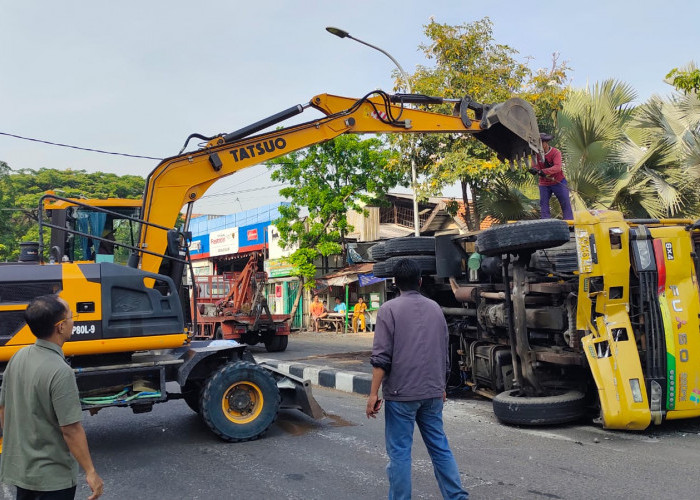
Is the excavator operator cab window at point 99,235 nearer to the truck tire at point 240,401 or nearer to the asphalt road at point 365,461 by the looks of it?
the truck tire at point 240,401

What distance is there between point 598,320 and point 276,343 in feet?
39.3

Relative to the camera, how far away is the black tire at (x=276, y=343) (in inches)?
662

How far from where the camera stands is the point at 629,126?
13398mm

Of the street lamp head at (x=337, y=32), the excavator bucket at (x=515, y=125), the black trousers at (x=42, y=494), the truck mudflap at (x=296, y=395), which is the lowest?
the truck mudflap at (x=296, y=395)

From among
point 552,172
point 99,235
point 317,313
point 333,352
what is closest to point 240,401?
point 99,235

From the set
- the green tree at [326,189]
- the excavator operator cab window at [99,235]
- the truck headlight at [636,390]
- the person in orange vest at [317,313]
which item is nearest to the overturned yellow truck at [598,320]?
the truck headlight at [636,390]

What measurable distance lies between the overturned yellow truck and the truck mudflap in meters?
2.04

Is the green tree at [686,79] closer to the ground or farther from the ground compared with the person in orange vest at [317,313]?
farther from the ground

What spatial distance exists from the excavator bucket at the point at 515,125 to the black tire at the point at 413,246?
1737 mm

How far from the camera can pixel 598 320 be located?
590 cm

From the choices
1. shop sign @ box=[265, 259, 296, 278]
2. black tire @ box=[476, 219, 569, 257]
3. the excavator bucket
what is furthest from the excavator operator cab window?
shop sign @ box=[265, 259, 296, 278]

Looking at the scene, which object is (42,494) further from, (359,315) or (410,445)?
(359,315)

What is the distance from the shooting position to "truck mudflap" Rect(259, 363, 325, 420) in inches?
263

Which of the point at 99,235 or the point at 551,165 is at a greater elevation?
the point at 551,165
